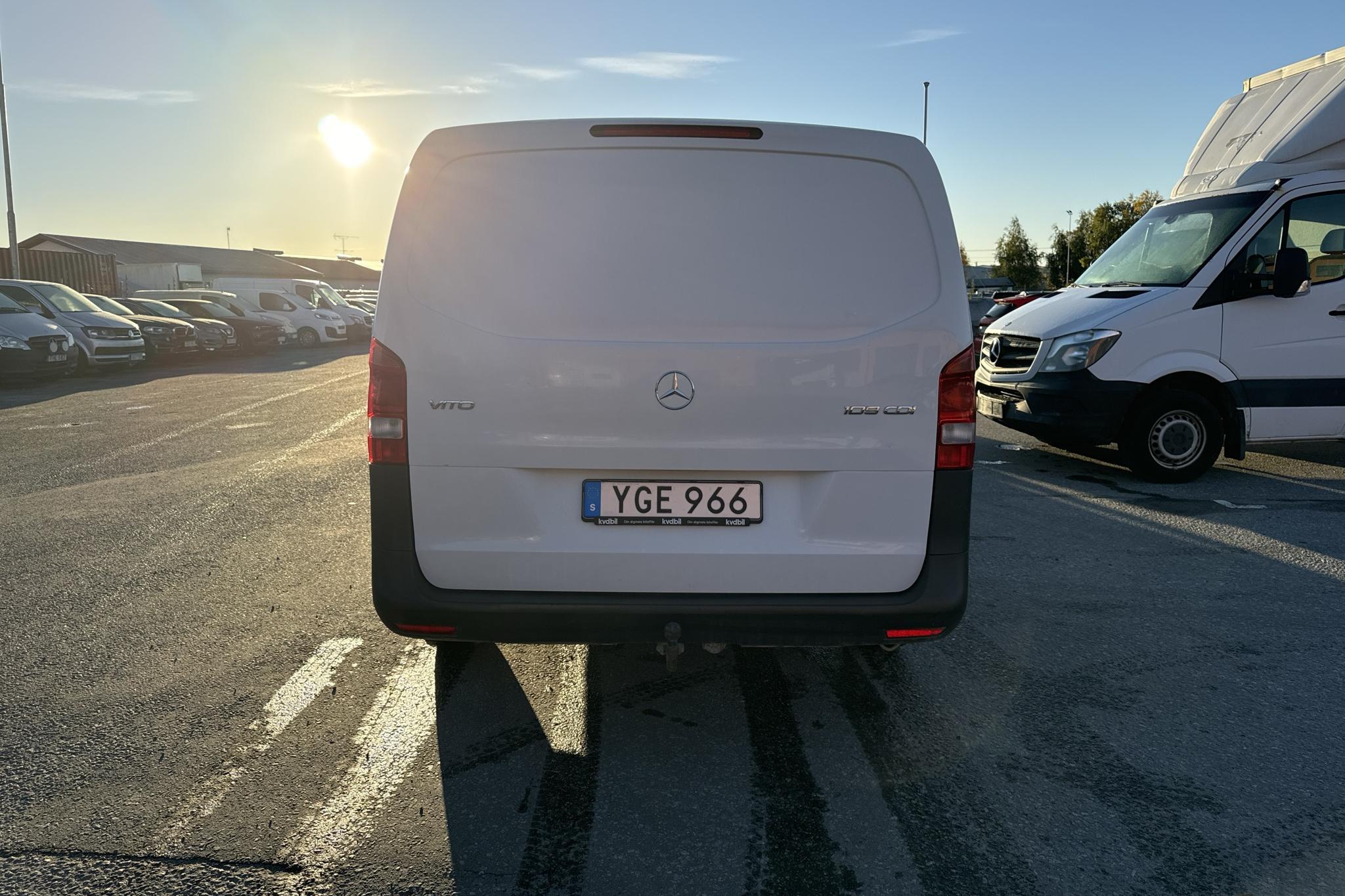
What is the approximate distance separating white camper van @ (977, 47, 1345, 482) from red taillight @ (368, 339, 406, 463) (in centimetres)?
622

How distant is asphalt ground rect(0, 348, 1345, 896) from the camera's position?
2.73 metres

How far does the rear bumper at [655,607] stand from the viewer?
3.15 m

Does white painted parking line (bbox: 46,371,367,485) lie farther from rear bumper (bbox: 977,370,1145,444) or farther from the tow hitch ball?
rear bumper (bbox: 977,370,1145,444)

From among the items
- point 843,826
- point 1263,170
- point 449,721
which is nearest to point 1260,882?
point 843,826

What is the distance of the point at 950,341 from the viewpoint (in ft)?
10.3

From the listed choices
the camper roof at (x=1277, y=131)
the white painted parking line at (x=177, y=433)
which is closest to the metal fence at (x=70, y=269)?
the white painted parking line at (x=177, y=433)

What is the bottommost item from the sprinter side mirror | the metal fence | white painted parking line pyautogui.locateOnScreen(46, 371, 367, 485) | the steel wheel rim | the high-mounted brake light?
white painted parking line pyautogui.locateOnScreen(46, 371, 367, 485)

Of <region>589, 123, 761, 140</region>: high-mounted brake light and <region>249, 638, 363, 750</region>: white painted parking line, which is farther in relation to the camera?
<region>249, 638, 363, 750</region>: white painted parking line

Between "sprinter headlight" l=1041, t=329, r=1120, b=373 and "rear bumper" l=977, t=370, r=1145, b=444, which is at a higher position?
"sprinter headlight" l=1041, t=329, r=1120, b=373

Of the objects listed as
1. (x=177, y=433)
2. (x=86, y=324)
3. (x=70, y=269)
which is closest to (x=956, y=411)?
(x=177, y=433)

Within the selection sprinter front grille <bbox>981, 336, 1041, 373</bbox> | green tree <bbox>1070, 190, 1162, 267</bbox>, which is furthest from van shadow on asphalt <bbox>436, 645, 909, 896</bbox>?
green tree <bbox>1070, 190, 1162, 267</bbox>

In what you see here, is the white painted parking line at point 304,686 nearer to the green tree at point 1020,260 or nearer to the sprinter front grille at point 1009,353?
the sprinter front grille at point 1009,353

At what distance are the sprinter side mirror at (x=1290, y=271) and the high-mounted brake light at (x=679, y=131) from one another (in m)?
6.12

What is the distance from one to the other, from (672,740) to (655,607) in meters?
0.63
